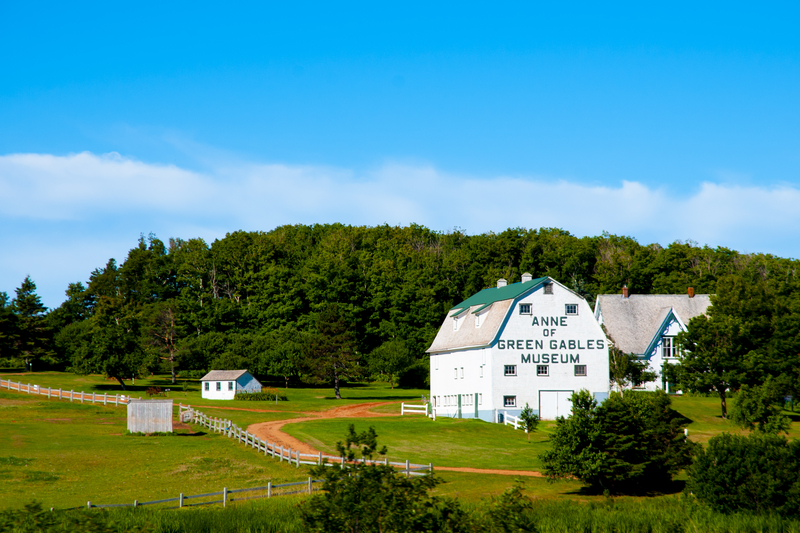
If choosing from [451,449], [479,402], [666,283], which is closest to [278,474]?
[451,449]

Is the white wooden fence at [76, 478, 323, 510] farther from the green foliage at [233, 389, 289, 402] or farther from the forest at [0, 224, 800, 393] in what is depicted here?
the forest at [0, 224, 800, 393]

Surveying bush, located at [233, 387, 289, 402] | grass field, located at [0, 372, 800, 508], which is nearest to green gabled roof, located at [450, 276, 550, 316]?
grass field, located at [0, 372, 800, 508]

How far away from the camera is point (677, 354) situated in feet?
243

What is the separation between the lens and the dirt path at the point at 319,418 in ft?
115

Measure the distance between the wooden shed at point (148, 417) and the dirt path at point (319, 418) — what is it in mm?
5414

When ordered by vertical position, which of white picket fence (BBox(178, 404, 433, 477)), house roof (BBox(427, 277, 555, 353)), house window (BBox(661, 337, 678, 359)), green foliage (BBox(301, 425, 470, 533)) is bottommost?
white picket fence (BBox(178, 404, 433, 477))

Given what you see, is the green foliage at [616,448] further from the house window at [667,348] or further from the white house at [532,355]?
the house window at [667,348]

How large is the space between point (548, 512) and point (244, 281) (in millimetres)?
94449

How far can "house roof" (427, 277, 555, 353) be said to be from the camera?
5600cm

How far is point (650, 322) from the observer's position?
76.3 m

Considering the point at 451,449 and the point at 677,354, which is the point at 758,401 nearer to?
the point at 451,449

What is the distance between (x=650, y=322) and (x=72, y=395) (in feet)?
182

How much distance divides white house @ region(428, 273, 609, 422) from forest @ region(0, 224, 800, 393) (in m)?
22.1

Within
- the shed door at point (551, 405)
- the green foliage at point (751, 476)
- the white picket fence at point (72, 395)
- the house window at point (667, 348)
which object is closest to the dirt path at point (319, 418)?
the green foliage at point (751, 476)
